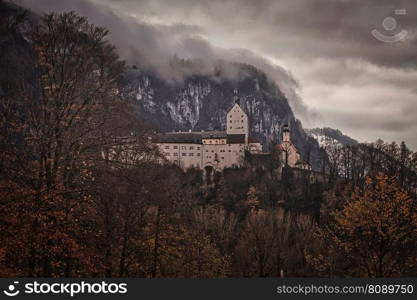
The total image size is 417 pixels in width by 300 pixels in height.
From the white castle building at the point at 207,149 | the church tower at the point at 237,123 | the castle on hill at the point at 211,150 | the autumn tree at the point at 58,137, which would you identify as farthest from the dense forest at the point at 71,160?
the church tower at the point at 237,123

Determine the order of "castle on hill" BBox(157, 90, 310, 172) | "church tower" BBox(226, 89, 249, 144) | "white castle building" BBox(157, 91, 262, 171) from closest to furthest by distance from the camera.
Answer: "castle on hill" BBox(157, 90, 310, 172) → "white castle building" BBox(157, 91, 262, 171) → "church tower" BBox(226, 89, 249, 144)

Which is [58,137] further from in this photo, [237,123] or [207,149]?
[237,123]

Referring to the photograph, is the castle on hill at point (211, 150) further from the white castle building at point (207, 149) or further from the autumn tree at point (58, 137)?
the autumn tree at point (58, 137)

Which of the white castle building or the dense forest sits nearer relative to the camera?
the dense forest

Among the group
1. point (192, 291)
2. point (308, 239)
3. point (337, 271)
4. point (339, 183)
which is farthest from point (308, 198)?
point (192, 291)

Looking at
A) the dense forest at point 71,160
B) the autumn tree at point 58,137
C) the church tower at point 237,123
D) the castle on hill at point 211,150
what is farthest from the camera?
the church tower at point 237,123

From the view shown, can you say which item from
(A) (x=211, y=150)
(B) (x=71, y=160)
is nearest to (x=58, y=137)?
(B) (x=71, y=160)

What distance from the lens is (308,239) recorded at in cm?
4722

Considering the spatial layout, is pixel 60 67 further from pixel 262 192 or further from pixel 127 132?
pixel 262 192

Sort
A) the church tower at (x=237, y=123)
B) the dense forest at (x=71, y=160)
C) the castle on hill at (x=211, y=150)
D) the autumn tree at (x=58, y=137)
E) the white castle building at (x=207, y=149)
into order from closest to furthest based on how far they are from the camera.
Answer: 1. the autumn tree at (x=58, y=137)
2. the dense forest at (x=71, y=160)
3. the castle on hill at (x=211, y=150)
4. the white castle building at (x=207, y=149)
5. the church tower at (x=237, y=123)

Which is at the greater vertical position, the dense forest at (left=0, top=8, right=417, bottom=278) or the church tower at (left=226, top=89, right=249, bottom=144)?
the church tower at (left=226, top=89, right=249, bottom=144)

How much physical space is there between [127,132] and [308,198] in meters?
57.2

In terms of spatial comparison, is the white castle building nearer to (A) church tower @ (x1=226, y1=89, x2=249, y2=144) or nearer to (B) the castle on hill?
(B) the castle on hill

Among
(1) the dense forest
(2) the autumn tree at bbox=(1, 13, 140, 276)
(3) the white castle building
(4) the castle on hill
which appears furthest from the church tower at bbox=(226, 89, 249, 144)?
(2) the autumn tree at bbox=(1, 13, 140, 276)
